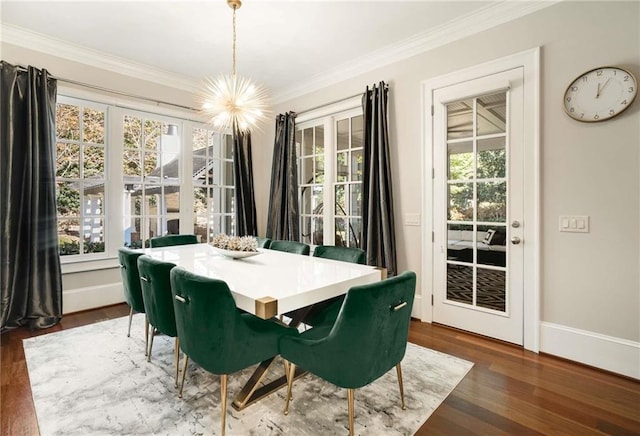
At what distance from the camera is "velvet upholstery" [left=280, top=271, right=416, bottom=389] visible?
1.37 m

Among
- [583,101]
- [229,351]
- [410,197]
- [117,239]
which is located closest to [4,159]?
[117,239]

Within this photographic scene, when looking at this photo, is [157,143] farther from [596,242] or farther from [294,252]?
[596,242]

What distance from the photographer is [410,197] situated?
10.7 ft

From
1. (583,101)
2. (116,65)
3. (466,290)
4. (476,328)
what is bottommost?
(476,328)

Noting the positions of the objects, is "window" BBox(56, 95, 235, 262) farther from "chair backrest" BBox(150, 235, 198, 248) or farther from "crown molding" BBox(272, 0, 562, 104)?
"crown molding" BBox(272, 0, 562, 104)

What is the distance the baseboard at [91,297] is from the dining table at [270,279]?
5.27 feet

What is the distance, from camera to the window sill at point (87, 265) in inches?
133

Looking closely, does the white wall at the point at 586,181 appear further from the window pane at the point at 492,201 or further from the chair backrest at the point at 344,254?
the chair backrest at the point at 344,254

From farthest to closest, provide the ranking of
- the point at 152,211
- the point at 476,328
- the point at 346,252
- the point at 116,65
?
the point at 152,211
the point at 116,65
the point at 476,328
the point at 346,252

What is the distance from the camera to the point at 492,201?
2.78 m

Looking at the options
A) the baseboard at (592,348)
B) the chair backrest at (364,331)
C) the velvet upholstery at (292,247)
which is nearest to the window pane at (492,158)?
the baseboard at (592,348)

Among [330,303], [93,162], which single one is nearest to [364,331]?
[330,303]

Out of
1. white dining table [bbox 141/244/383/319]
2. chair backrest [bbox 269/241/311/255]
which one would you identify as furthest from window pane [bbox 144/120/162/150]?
chair backrest [bbox 269/241/311/255]

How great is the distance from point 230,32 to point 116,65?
1.58 metres
